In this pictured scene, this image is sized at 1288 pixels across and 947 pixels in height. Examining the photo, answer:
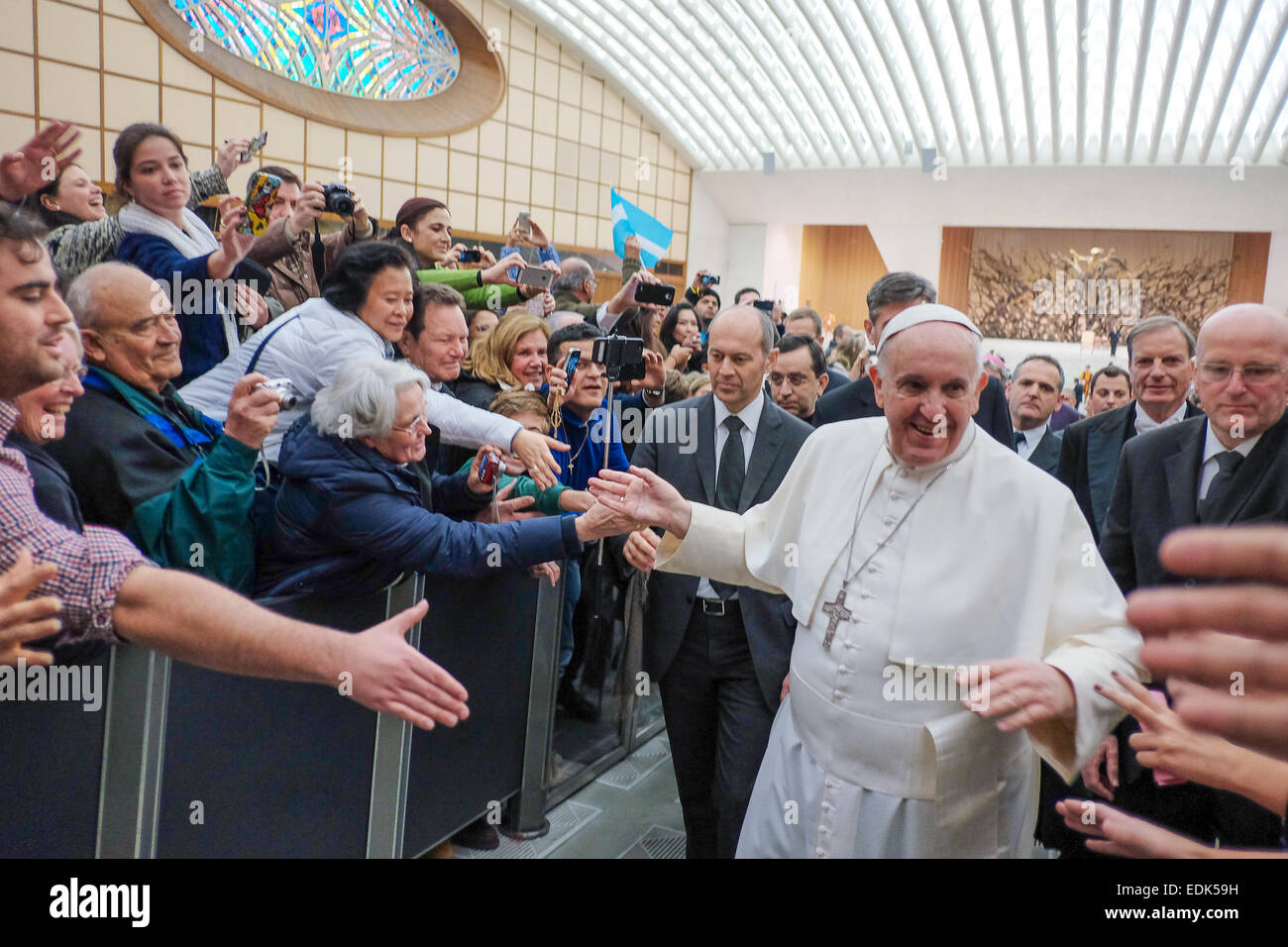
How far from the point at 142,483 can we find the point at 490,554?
3.04 feet

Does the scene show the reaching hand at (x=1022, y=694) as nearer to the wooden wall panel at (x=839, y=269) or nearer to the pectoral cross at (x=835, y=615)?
the pectoral cross at (x=835, y=615)

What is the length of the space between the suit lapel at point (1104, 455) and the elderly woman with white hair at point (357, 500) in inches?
98.3

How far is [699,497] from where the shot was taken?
119 inches

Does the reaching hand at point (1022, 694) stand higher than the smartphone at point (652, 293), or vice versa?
the smartphone at point (652, 293)

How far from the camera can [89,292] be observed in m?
2.23

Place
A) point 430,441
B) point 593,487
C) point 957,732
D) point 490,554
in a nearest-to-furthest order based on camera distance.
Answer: point 957,732, point 593,487, point 490,554, point 430,441

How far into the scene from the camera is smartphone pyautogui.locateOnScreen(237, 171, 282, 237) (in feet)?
12.9

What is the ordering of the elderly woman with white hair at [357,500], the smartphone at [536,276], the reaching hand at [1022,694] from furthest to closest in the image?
the smartphone at [536,276] → the elderly woman with white hair at [357,500] → the reaching hand at [1022,694]

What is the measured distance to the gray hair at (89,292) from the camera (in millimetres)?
→ 2197

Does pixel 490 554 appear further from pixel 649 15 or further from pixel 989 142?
pixel 989 142

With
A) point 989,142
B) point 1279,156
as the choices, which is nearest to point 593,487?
point 989,142

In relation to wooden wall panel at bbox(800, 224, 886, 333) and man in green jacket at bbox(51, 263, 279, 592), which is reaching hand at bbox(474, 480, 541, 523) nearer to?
man in green jacket at bbox(51, 263, 279, 592)

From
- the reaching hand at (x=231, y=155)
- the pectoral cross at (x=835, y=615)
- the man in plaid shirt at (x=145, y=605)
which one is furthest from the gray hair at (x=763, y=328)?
the reaching hand at (x=231, y=155)

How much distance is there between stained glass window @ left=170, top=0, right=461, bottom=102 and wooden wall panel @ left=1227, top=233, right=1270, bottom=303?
16.3 metres
